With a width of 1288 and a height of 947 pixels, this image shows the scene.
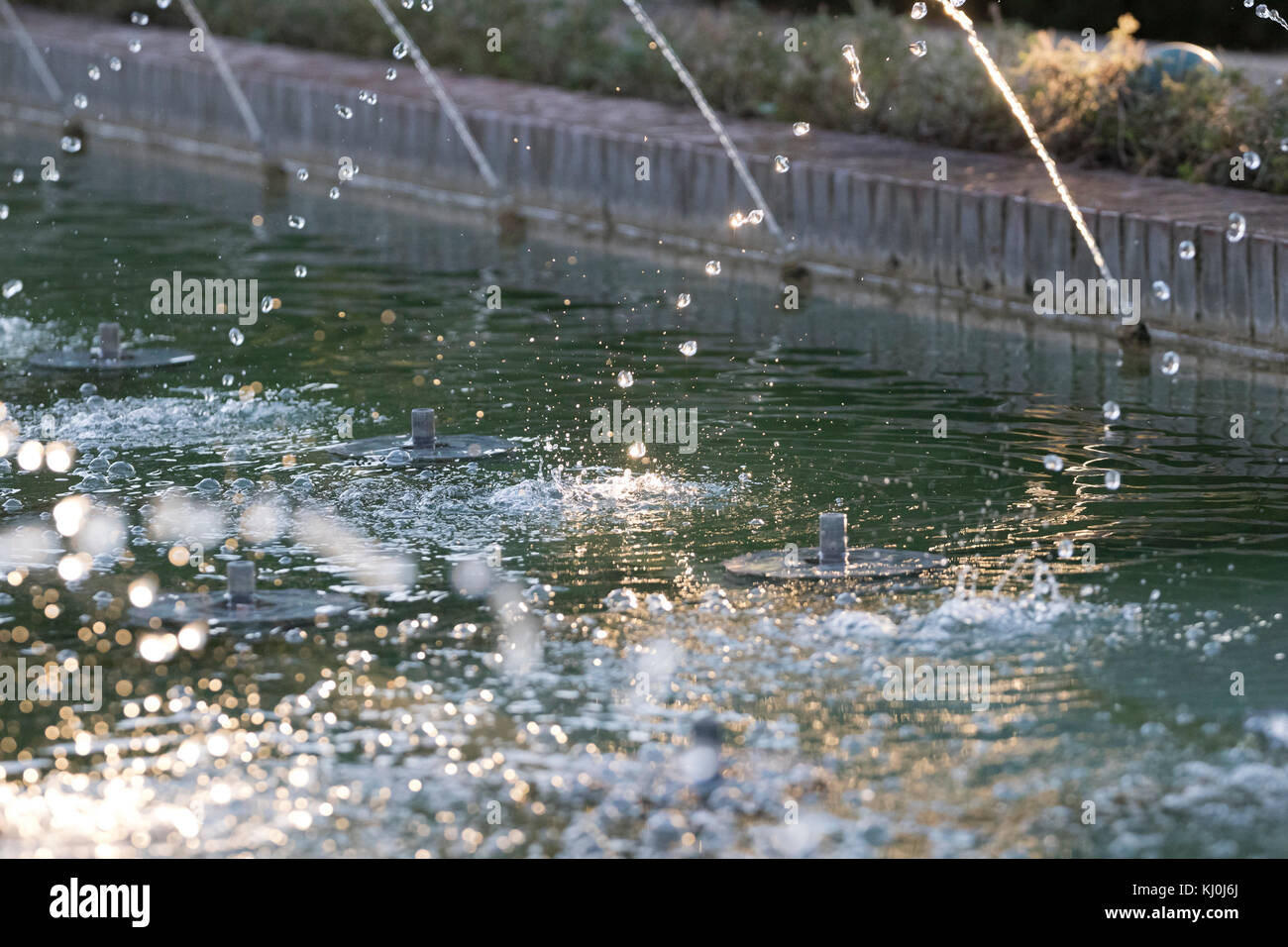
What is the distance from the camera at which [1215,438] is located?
1010 centimetres

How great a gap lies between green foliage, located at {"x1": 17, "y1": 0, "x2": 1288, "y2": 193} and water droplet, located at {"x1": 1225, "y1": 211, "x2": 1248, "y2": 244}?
1.18m

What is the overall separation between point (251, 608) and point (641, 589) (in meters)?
1.35

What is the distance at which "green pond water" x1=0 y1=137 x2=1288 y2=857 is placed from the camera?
230 inches

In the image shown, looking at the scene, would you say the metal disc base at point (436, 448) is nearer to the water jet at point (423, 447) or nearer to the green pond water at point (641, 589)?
the water jet at point (423, 447)

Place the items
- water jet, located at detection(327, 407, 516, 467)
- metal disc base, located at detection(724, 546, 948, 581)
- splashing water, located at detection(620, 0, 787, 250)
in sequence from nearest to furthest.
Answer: metal disc base, located at detection(724, 546, 948, 581) < water jet, located at detection(327, 407, 516, 467) < splashing water, located at detection(620, 0, 787, 250)

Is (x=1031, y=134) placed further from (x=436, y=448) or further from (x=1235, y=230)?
(x=436, y=448)

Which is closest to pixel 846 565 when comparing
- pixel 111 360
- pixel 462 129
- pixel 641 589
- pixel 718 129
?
pixel 641 589

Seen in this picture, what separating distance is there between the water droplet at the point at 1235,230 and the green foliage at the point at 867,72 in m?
1.18

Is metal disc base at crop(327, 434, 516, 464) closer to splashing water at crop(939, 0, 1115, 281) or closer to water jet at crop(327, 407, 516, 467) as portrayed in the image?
water jet at crop(327, 407, 516, 467)

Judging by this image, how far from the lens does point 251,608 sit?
7.47 m

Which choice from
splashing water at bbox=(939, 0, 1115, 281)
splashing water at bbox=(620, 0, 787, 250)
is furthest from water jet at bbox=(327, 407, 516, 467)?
splashing water at bbox=(620, 0, 787, 250)

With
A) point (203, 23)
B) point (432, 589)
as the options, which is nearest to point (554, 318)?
point (432, 589)

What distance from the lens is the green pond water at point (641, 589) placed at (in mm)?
5852

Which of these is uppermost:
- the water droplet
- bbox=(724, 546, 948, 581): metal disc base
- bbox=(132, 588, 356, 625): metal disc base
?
the water droplet
